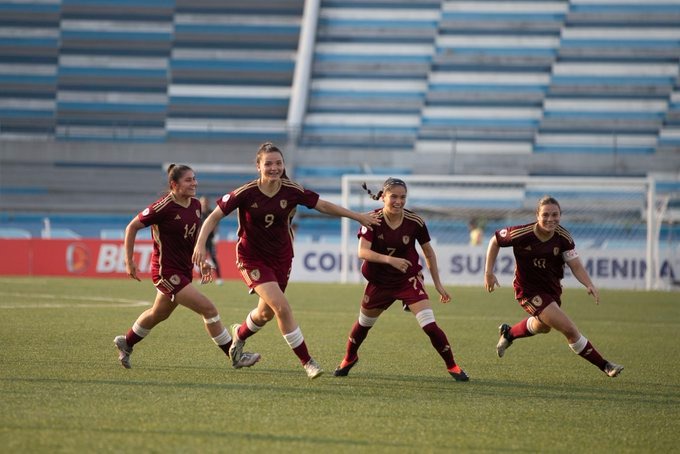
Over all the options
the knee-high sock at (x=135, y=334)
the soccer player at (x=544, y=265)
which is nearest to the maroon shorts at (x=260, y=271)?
the knee-high sock at (x=135, y=334)

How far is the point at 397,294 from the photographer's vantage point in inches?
319

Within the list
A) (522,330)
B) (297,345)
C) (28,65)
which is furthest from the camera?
(28,65)

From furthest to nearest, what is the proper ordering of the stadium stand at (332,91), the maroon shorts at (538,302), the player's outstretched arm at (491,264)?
1. the stadium stand at (332,91)
2. the maroon shorts at (538,302)
3. the player's outstretched arm at (491,264)

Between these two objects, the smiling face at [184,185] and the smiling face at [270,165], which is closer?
the smiling face at [270,165]

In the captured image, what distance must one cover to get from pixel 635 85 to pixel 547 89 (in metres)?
2.97

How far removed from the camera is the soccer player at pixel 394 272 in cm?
796

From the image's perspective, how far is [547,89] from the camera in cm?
A: 3731

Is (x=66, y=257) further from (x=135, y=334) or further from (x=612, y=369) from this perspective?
(x=612, y=369)

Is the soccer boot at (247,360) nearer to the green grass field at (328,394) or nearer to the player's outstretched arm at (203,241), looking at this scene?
the green grass field at (328,394)

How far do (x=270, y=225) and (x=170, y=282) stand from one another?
912mm

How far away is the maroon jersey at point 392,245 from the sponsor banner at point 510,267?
1529 centimetres

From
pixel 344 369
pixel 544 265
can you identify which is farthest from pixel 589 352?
pixel 344 369

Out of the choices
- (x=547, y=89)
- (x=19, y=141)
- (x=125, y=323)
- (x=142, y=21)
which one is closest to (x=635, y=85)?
(x=547, y=89)

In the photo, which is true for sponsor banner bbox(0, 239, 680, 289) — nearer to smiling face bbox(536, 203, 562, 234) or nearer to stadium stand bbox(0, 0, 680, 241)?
stadium stand bbox(0, 0, 680, 241)
